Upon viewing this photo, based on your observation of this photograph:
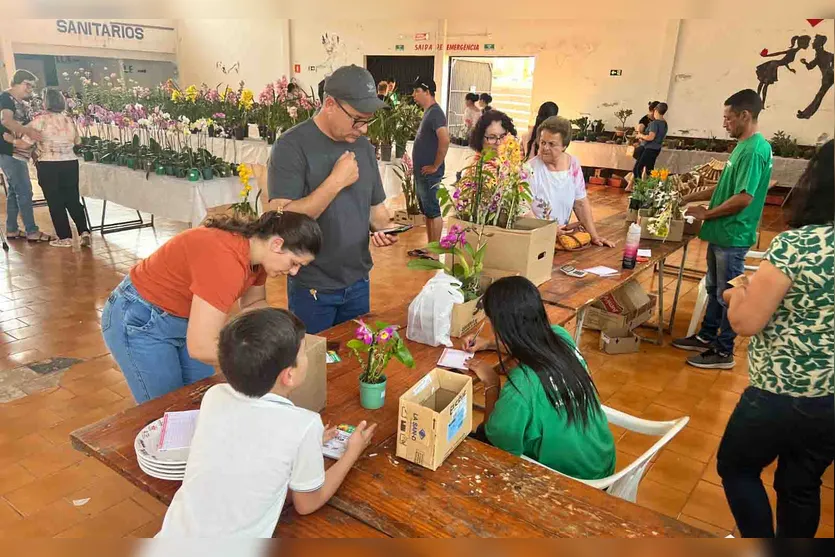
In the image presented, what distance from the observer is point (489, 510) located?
3.67 ft

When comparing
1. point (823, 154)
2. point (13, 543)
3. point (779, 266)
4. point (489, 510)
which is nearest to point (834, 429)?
point (823, 154)

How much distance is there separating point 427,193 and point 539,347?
3659 millimetres

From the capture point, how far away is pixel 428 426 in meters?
1.22

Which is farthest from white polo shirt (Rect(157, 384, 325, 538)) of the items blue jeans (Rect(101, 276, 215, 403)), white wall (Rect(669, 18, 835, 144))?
white wall (Rect(669, 18, 835, 144))

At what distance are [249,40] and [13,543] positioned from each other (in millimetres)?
14388

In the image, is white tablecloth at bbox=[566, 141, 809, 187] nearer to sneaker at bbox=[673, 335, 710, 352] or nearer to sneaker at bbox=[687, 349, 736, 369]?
sneaker at bbox=[673, 335, 710, 352]

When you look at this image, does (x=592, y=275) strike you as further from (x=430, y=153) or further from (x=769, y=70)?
(x=769, y=70)

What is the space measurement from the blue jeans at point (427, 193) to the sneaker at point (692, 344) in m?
2.33

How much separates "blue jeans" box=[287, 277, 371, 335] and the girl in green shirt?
2.28 ft

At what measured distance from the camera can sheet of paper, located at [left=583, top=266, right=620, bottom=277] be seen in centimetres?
263

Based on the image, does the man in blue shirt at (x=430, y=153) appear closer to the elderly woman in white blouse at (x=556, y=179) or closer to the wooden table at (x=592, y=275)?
the wooden table at (x=592, y=275)

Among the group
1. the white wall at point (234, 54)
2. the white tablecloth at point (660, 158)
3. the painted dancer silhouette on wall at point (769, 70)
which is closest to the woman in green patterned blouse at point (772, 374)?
the white tablecloth at point (660, 158)

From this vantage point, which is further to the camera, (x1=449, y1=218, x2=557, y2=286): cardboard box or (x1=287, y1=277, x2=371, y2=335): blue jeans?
(x1=449, y1=218, x2=557, y2=286): cardboard box

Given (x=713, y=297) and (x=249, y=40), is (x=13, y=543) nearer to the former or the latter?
(x=713, y=297)
